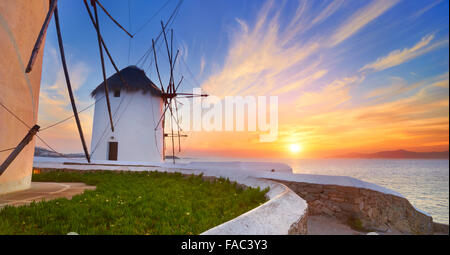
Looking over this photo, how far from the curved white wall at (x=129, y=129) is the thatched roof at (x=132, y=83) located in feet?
1.10

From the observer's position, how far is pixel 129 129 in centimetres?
1672

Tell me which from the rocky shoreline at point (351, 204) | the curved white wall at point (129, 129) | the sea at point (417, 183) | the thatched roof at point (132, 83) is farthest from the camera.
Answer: the sea at point (417, 183)

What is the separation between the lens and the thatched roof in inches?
679

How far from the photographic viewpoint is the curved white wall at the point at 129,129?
16516 mm

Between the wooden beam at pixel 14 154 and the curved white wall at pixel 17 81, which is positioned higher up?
the curved white wall at pixel 17 81

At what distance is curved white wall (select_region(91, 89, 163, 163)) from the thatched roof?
0.34m

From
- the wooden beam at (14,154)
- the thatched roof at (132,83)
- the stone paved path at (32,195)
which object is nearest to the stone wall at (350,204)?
the stone paved path at (32,195)

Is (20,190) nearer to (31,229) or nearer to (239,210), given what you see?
(31,229)

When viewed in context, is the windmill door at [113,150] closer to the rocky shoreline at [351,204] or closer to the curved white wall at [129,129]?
the curved white wall at [129,129]

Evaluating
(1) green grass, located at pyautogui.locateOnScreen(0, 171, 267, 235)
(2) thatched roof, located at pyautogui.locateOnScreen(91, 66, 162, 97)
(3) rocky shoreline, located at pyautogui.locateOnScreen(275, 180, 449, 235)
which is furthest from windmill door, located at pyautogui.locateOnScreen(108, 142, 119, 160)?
(3) rocky shoreline, located at pyautogui.locateOnScreen(275, 180, 449, 235)

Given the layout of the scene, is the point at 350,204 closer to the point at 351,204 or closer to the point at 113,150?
the point at 351,204

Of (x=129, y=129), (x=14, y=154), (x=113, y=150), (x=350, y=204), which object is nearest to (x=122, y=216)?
(x=14, y=154)

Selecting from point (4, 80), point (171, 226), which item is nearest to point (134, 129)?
point (4, 80)

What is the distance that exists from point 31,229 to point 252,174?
620 cm
